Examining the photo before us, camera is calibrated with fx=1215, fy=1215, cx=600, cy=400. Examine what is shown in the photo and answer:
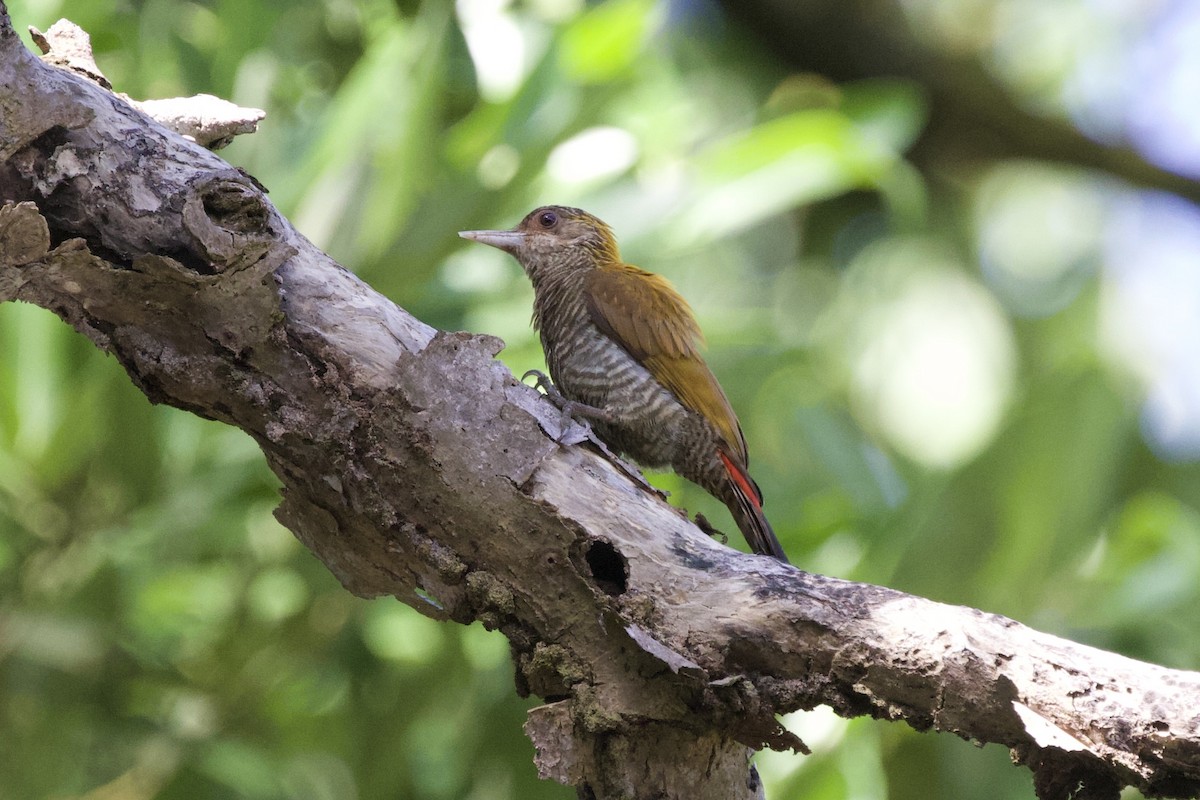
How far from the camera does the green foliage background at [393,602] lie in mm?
4105

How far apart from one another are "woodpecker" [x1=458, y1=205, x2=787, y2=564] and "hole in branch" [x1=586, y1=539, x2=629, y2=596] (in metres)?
1.08

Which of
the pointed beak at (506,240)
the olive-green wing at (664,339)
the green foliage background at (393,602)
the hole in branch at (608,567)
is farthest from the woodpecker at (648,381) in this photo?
the hole in branch at (608,567)

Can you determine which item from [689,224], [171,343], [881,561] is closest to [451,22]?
[689,224]

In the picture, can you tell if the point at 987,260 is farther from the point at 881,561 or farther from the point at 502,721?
the point at 502,721

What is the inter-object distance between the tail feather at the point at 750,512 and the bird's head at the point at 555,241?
83 cm

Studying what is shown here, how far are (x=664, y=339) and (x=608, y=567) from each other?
132 centimetres

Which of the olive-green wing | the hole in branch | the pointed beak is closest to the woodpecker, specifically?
the olive-green wing

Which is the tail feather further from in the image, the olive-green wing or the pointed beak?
the pointed beak

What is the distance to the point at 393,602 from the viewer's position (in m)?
4.75

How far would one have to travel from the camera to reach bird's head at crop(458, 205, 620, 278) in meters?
3.78

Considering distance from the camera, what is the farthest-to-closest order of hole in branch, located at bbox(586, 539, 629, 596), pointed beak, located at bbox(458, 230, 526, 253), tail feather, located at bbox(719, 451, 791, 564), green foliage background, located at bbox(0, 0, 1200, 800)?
green foliage background, located at bbox(0, 0, 1200, 800)
pointed beak, located at bbox(458, 230, 526, 253)
tail feather, located at bbox(719, 451, 791, 564)
hole in branch, located at bbox(586, 539, 629, 596)

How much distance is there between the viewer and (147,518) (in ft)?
13.4

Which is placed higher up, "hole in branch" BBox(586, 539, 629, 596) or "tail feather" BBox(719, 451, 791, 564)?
"tail feather" BBox(719, 451, 791, 564)

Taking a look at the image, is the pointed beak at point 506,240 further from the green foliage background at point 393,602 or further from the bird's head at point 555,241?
the green foliage background at point 393,602
